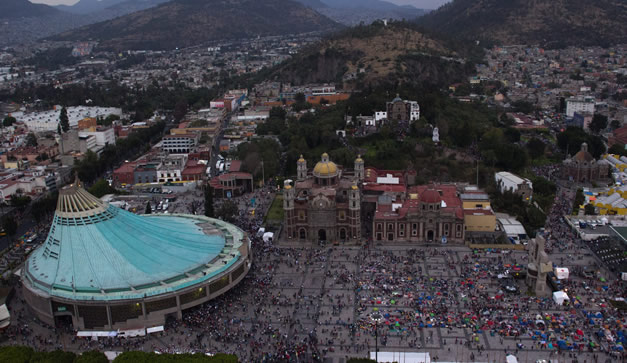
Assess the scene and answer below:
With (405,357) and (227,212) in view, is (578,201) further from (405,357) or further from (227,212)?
(227,212)

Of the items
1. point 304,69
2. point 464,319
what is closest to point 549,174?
point 464,319

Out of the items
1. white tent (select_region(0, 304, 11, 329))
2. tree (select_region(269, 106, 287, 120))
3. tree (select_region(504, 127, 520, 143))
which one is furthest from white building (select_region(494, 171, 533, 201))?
white tent (select_region(0, 304, 11, 329))

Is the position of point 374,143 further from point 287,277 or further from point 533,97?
point 533,97

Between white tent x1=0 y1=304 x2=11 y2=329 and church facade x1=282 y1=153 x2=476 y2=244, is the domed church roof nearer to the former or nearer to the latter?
church facade x1=282 y1=153 x2=476 y2=244

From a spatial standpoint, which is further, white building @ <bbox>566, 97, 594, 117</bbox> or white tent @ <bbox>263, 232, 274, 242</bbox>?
white building @ <bbox>566, 97, 594, 117</bbox>

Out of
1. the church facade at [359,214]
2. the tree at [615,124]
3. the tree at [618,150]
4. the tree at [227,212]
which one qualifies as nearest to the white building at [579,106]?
the tree at [615,124]

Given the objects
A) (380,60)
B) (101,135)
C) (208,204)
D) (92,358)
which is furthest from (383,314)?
(380,60)

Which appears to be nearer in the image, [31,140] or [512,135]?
[512,135]
